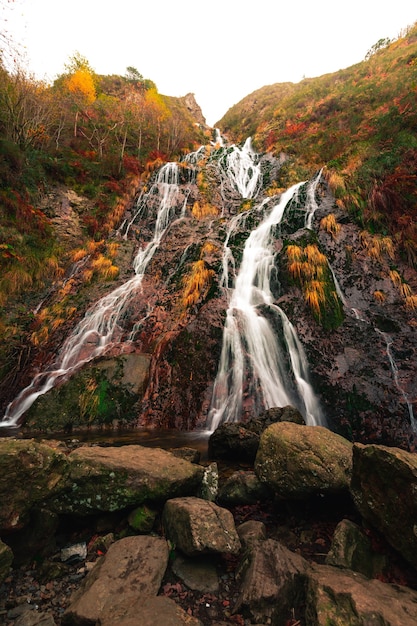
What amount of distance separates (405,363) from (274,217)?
28.2ft

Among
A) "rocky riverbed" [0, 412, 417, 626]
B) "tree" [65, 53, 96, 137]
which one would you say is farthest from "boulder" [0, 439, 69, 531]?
"tree" [65, 53, 96, 137]

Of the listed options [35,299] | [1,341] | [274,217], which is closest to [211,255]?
[274,217]

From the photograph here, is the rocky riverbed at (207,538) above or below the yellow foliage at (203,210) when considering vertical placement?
below

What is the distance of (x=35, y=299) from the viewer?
10695mm

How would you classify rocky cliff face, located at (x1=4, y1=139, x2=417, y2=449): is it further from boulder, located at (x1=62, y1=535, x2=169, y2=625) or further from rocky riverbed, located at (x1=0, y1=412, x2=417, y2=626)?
boulder, located at (x1=62, y1=535, x2=169, y2=625)

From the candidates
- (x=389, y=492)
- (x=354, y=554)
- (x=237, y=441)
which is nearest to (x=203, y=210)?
(x=237, y=441)

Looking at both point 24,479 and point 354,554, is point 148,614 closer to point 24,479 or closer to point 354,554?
point 24,479

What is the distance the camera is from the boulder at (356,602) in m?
1.75

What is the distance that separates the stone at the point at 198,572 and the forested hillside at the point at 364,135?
9046mm

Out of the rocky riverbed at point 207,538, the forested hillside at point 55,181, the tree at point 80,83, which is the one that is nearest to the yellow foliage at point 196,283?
the forested hillside at point 55,181

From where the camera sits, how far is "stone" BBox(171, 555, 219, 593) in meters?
2.35

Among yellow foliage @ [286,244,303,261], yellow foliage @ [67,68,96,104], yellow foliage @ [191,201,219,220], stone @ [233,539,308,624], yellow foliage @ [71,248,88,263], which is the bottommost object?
stone @ [233,539,308,624]

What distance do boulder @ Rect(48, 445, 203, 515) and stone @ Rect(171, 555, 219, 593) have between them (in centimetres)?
74

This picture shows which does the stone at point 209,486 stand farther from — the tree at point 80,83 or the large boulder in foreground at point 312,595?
the tree at point 80,83
